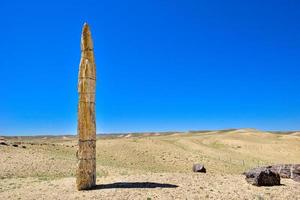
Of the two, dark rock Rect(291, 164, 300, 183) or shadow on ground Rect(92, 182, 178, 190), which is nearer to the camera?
shadow on ground Rect(92, 182, 178, 190)

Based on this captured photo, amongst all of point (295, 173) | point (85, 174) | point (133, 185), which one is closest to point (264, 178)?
point (295, 173)

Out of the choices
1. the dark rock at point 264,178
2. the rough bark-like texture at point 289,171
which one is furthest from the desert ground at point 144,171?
the rough bark-like texture at point 289,171

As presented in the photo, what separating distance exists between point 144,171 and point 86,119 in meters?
15.3

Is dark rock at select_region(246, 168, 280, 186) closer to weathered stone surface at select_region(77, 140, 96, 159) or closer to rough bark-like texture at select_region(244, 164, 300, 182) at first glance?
rough bark-like texture at select_region(244, 164, 300, 182)

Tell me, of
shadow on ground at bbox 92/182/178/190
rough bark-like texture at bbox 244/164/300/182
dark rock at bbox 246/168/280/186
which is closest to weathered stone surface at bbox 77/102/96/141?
shadow on ground at bbox 92/182/178/190

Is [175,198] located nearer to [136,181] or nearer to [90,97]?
[136,181]

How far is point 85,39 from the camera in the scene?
22.0 m

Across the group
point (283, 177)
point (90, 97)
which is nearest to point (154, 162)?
point (283, 177)

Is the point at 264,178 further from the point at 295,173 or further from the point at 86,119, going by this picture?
the point at 86,119

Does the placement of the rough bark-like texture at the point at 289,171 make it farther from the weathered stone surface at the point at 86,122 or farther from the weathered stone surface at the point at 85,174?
the weathered stone surface at the point at 86,122

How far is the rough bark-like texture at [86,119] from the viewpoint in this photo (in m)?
21.1

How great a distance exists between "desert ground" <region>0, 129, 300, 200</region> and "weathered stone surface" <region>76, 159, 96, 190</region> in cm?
47

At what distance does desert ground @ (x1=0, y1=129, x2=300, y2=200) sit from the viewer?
20.1m

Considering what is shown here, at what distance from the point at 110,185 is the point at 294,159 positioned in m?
40.6
